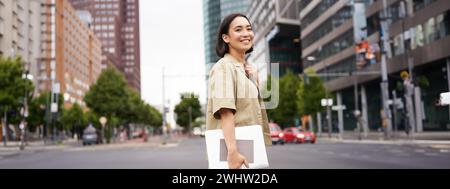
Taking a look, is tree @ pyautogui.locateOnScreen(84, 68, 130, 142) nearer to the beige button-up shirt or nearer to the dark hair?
the dark hair

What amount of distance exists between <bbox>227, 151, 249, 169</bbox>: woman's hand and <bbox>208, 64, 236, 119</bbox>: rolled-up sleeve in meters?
0.21

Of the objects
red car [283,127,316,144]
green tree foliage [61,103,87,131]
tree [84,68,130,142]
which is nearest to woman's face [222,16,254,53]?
red car [283,127,316,144]

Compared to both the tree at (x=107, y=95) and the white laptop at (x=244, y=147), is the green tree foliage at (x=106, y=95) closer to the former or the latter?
the tree at (x=107, y=95)

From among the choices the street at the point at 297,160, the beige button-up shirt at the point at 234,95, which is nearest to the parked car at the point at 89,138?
the street at the point at 297,160

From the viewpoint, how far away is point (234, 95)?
7.45ft

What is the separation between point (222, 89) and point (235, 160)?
341 mm

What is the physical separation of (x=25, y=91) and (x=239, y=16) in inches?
1671

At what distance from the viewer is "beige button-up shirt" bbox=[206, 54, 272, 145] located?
224 cm

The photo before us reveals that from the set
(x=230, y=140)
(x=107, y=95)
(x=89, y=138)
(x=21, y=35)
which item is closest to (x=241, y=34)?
(x=230, y=140)

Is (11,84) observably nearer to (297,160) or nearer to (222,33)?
(297,160)

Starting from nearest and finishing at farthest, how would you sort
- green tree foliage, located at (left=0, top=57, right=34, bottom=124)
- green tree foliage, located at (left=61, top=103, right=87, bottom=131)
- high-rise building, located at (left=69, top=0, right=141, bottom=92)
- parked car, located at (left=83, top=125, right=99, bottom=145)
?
1. high-rise building, located at (left=69, top=0, right=141, bottom=92)
2. green tree foliage, located at (left=0, top=57, right=34, bottom=124)
3. parked car, located at (left=83, top=125, right=99, bottom=145)
4. green tree foliage, located at (left=61, top=103, right=87, bottom=131)

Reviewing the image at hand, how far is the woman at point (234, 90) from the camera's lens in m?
2.19
